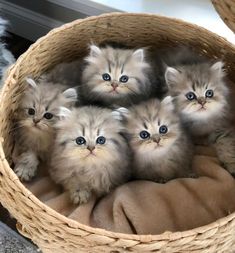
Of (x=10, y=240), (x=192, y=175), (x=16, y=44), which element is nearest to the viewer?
(x=192, y=175)

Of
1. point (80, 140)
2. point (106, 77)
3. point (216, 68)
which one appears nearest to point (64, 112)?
point (80, 140)

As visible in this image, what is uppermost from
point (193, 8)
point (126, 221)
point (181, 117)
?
point (193, 8)

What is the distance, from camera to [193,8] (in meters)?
1.81

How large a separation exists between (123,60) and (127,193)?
39 cm

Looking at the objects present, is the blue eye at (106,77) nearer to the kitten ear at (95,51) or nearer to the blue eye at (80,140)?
the kitten ear at (95,51)

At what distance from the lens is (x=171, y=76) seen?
4.27 feet

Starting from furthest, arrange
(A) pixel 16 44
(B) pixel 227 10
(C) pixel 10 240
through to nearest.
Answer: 1. (A) pixel 16 44
2. (C) pixel 10 240
3. (B) pixel 227 10

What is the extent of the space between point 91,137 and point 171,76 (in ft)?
1.00

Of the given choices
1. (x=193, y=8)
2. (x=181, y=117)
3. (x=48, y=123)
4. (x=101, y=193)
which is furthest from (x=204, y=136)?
(x=193, y=8)

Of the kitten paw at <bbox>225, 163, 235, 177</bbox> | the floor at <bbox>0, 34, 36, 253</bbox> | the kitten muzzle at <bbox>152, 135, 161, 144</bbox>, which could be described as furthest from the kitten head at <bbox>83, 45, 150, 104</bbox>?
the floor at <bbox>0, 34, 36, 253</bbox>

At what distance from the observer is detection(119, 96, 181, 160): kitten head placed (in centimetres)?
119

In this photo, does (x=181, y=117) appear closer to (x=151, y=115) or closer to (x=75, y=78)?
(x=151, y=115)

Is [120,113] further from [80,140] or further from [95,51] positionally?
[95,51]

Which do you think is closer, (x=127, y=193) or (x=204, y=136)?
(x=127, y=193)
